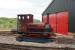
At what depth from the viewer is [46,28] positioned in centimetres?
2344

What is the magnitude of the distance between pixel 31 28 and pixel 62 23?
25.6 feet

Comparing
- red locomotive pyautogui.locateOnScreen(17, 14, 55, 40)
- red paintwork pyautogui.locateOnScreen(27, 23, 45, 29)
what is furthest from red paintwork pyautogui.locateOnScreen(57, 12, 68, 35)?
red paintwork pyautogui.locateOnScreen(27, 23, 45, 29)

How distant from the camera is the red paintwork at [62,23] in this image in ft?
94.4

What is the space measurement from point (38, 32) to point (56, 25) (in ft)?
35.0

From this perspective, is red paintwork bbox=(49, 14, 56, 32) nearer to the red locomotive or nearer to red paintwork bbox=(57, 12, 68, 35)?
red paintwork bbox=(57, 12, 68, 35)

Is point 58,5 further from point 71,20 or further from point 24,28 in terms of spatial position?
point 24,28

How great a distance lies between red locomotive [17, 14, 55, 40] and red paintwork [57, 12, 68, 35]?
5.24 m

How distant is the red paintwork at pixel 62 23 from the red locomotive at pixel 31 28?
17.2ft

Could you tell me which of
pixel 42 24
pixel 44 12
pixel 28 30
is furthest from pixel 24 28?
pixel 44 12

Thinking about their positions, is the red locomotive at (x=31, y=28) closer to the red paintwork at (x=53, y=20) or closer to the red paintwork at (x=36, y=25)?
the red paintwork at (x=36, y=25)

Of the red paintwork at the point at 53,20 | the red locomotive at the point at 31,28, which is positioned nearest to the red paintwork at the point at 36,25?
the red locomotive at the point at 31,28

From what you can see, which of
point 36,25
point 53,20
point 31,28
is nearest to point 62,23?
point 53,20

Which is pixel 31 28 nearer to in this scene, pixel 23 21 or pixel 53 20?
pixel 23 21

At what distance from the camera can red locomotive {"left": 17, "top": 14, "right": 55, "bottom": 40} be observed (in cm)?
2286
